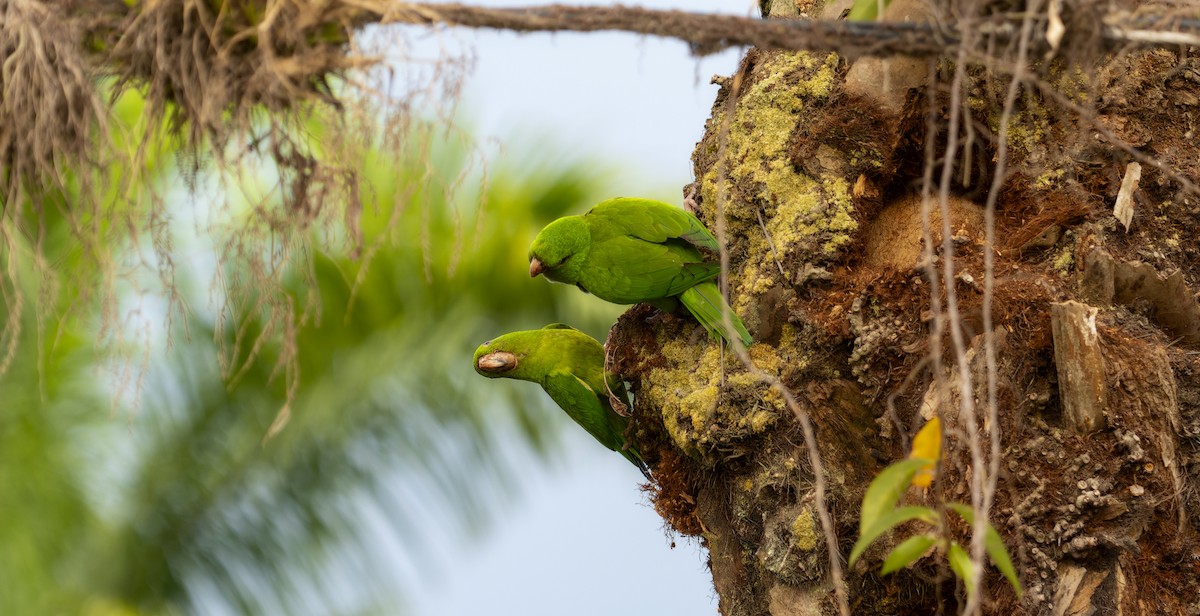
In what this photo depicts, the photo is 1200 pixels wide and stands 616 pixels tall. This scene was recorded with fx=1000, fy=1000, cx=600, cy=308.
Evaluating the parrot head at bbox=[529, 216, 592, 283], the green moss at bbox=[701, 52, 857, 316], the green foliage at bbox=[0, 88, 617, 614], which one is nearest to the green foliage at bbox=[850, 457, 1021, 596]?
the green moss at bbox=[701, 52, 857, 316]

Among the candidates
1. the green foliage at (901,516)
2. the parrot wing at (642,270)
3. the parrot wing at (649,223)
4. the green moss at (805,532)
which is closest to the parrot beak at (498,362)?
the parrot wing at (642,270)

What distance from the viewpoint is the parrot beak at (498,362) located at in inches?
171

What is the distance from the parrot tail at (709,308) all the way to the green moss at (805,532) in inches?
24.1

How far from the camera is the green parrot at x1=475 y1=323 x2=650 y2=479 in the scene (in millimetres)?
4070

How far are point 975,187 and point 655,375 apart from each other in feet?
4.15

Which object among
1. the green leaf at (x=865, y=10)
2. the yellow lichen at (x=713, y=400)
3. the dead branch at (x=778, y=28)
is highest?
the dead branch at (x=778, y=28)

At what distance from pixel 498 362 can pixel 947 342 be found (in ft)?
6.65

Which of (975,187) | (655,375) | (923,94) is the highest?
(923,94)

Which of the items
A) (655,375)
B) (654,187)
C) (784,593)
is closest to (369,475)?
(654,187)

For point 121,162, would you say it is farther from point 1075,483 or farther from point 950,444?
point 1075,483

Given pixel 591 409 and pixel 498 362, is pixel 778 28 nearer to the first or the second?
pixel 591 409

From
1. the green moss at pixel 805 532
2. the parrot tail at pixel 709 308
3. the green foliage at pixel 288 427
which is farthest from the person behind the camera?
the green foliage at pixel 288 427

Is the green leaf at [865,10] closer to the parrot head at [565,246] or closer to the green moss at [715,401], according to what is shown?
the green moss at [715,401]

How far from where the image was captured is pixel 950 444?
2859mm
